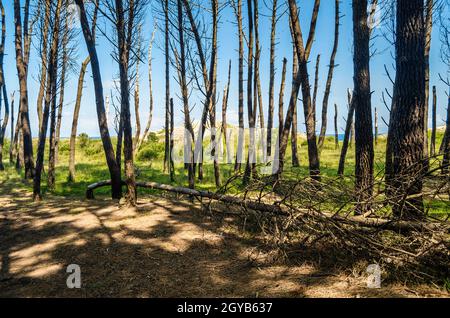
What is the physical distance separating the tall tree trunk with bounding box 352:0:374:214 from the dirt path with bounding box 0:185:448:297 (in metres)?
2.73

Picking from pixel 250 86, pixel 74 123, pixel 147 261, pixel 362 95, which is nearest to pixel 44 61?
pixel 74 123

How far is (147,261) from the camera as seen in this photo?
4.24 m

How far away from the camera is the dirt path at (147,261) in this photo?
3408 millimetres

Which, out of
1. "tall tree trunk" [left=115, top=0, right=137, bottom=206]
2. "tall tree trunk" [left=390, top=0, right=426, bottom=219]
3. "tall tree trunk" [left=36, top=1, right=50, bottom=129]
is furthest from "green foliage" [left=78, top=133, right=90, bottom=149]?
"tall tree trunk" [left=390, top=0, right=426, bottom=219]

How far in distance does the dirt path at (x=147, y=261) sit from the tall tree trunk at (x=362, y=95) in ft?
8.97

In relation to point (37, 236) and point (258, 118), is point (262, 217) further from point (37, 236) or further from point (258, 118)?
point (258, 118)

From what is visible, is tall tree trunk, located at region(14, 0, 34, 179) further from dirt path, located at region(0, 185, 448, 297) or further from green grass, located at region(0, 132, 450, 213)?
dirt path, located at region(0, 185, 448, 297)

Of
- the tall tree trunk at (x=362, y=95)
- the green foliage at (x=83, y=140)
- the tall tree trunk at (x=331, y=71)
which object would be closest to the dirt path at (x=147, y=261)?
the tall tree trunk at (x=362, y=95)

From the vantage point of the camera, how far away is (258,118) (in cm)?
1578

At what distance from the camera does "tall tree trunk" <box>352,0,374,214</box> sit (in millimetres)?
5734

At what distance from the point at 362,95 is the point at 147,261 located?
4.92 meters

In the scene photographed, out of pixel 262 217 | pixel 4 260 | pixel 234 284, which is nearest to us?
pixel 234 284
